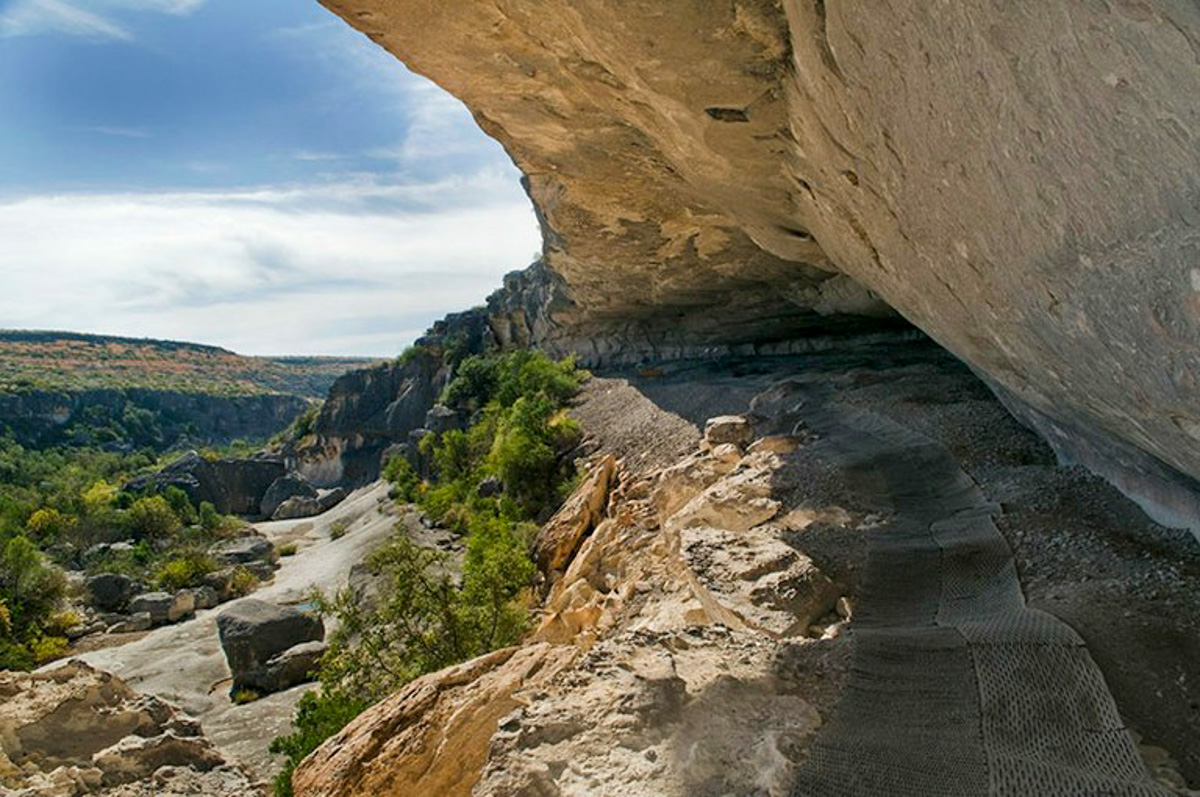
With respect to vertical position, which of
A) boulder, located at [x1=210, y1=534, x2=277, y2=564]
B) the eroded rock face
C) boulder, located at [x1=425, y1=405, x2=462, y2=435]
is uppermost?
the eroded rock face

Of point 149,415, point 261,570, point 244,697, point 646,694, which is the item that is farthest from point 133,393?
point 646,694

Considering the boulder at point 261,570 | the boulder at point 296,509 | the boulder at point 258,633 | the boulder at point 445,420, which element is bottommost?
the boulder at point 296,509

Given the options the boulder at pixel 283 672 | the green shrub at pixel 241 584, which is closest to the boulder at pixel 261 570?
the green shrub at pixel 241 584

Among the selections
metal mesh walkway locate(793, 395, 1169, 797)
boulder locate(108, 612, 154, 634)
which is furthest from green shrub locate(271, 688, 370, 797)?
boulder locate(108, 612, 154, 634)

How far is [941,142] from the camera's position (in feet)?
11.8

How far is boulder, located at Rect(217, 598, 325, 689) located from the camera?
51.6ft

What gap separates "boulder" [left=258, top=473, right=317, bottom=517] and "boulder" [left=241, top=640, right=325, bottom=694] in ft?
114

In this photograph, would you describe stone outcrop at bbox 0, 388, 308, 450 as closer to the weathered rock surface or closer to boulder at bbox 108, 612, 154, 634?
boulder at bbox 108, 612, 154, 634

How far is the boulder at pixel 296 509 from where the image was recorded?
45.7 meters

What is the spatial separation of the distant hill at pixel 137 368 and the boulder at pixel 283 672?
7816cm

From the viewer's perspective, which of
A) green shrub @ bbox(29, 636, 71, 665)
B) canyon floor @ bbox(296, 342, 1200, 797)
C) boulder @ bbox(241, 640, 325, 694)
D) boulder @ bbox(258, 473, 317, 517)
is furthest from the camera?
boulder @ bbox(258, 473, 317, 517)

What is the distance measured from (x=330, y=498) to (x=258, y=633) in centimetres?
3319

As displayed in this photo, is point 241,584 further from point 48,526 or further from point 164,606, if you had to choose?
point 48,526

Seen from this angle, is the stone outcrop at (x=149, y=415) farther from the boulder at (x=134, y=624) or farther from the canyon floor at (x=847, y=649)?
the canyon floor at (x=847, y=649)
